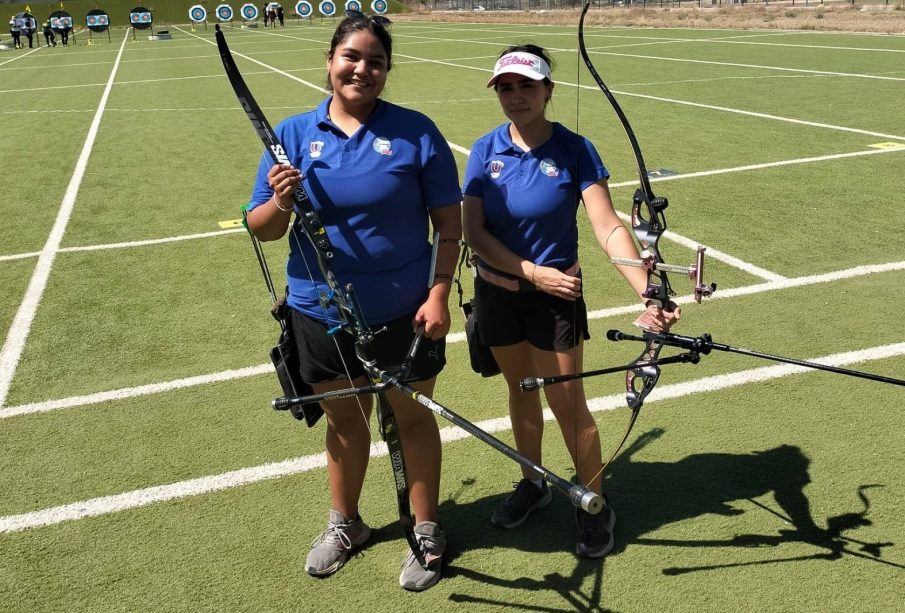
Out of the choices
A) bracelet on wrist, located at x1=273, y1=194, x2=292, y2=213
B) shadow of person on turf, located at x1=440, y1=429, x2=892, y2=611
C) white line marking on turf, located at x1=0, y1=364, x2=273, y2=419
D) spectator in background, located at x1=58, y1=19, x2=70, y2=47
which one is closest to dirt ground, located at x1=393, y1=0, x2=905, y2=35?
spectator in background, located at x1=58, y1=19, x2=70, y2=47

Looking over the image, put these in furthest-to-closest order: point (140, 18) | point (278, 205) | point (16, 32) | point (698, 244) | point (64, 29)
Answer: point (140, 18)
point (64, 29)
point (16, 32)
point (698, 244)
point (278, 205)

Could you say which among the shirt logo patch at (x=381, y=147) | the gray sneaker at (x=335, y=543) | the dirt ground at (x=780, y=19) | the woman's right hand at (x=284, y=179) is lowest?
the gray sneaker at (x=335, y=543)

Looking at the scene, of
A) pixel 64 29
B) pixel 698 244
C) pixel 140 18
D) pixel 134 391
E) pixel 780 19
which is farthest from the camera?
pixel 140 18

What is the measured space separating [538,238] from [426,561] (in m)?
1.24

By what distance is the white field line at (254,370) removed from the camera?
437cm

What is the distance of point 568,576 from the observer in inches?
116

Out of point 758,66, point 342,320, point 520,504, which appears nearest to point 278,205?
point 342,320

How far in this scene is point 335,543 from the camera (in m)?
3.08

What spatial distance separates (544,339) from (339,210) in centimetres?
89

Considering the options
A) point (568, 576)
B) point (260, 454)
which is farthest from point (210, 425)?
point (568, 576)

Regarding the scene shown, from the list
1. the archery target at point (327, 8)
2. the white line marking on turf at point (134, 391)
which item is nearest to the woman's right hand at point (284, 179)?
the white line marking on turf at point (134, 391)

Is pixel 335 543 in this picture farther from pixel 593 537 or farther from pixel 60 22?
pixel 60 22

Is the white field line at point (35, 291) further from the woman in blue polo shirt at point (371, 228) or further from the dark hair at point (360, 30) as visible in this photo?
the dark hair at point (360, 30)

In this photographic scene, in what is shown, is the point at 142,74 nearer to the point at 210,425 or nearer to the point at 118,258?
the point at 118,258
